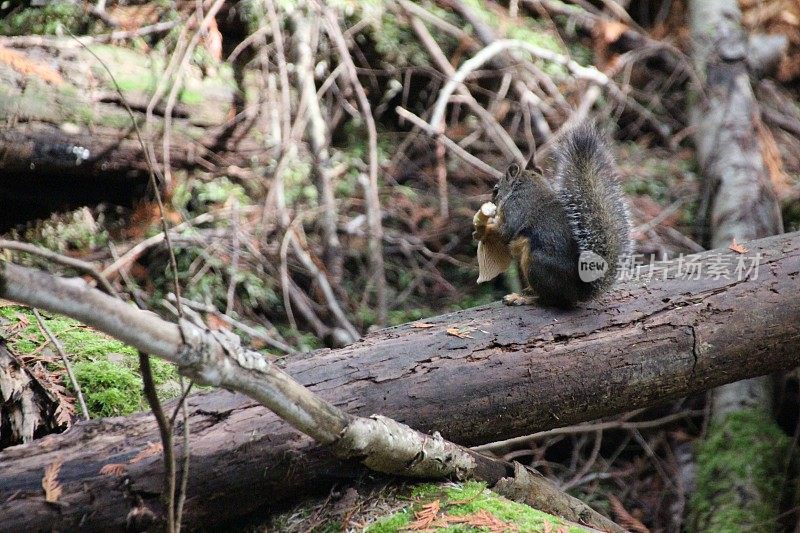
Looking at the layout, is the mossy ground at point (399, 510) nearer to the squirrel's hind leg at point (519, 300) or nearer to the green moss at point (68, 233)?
the squirrel's hind leg at point (519, 300)

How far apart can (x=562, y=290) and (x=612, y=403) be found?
0.50 m

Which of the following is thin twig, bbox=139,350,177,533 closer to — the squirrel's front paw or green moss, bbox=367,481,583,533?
green moss, bbox=367,481,583,533

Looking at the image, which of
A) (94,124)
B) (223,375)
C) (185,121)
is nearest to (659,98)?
(185,121)

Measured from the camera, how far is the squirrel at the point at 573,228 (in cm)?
316

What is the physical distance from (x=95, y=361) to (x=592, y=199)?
7.32 ft

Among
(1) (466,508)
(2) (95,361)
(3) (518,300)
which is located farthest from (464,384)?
(2) (95,361)

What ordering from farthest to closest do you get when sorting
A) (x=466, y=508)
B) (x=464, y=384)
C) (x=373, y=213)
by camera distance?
(x=373, y=213)
(x=464, y=384)
(x=466, y=508)

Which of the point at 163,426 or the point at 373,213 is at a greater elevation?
the point at 373,213

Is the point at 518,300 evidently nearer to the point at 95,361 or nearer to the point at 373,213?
the point at 95,361

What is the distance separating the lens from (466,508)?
96.7 inches

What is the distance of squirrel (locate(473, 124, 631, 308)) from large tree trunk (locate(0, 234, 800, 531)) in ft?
0.42

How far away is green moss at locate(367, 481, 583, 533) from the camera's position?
2.39m

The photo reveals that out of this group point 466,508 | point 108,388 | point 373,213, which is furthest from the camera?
point 373,213

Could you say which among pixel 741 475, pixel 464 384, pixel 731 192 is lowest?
pixel 741 475
